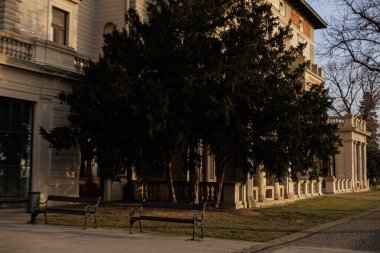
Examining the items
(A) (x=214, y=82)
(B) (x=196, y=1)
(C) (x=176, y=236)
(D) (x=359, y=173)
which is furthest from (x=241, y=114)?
(D) (x=359, y=173)

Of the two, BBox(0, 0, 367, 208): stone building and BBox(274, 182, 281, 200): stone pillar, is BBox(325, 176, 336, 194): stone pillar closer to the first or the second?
BBox(274, 182, 281, 200): stone pillar

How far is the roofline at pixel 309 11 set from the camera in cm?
5125

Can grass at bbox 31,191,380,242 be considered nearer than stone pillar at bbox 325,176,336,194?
Yes

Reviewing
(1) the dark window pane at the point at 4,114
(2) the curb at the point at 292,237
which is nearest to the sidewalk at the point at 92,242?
(2) the curb at the point at 292,237

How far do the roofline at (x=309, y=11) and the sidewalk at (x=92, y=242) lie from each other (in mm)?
41568

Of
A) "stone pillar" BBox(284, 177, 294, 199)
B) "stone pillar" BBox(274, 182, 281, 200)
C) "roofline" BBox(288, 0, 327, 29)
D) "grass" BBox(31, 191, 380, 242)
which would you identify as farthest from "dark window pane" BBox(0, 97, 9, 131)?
"roofline" BBox(288, 0, 327, 29)

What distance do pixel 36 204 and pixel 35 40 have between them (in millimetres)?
8755

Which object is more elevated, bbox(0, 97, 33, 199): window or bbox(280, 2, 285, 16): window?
bbox(280, 2, 285, 16): window

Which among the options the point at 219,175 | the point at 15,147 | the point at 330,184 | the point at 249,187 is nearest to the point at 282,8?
the point at 330,184

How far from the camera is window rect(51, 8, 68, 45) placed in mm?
25641

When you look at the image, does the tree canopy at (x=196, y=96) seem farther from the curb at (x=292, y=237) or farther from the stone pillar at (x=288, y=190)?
the stone pillar at (x=288, y=190)

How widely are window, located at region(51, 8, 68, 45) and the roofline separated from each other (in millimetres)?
30283

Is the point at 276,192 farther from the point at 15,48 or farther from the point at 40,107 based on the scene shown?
the point at 15,48

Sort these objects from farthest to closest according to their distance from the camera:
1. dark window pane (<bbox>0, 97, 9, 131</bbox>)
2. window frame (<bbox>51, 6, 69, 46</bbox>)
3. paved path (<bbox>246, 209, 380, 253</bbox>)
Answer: window frame (<bbox>51, 6, 69, 46</bbox>) < dark window pane (<bbox>0, 97, 9, 131</bbox>) < paved path (<bbox>246, 209, 380, 253</bbox>)
